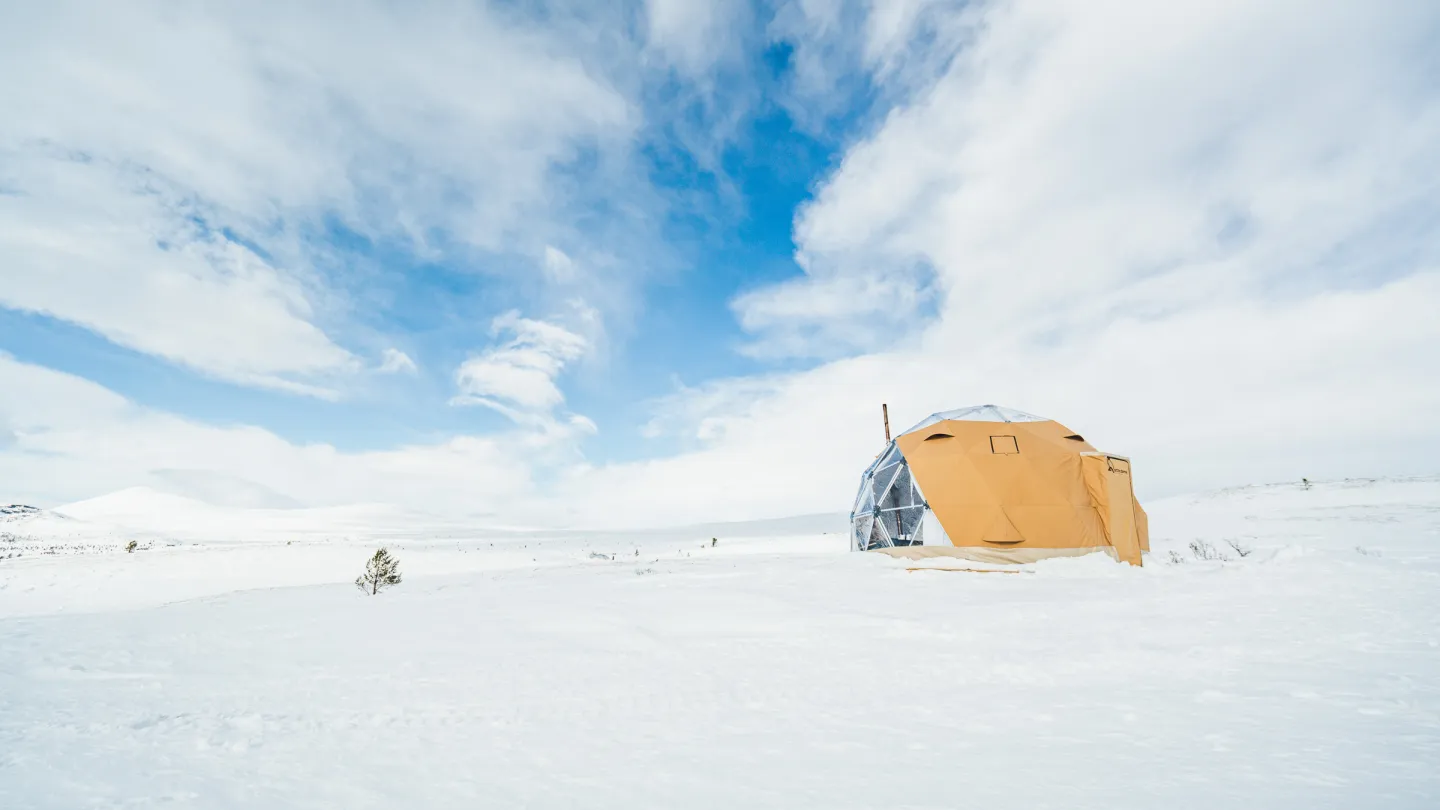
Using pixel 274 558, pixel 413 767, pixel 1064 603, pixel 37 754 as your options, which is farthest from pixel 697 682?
pixel 274 558

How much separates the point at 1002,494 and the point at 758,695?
32.1 feet

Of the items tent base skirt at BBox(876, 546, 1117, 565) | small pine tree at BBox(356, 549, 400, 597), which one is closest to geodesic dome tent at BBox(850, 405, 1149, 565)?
tent base skirt at BBox(876, 546, 1117, 565)

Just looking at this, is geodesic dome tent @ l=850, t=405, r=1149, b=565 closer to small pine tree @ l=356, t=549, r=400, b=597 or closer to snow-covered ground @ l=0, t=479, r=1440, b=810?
snow-covered ground @ l=0, t=479, r=1440, b=810

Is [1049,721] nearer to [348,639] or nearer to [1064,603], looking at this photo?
[1064,603]

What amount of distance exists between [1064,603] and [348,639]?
26.6ft

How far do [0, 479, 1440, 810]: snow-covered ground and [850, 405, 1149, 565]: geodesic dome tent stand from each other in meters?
2.51

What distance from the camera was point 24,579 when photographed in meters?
17.8

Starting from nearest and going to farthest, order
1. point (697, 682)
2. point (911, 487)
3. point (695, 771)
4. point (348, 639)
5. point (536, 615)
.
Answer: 1. point (695, 771)
2. point (697, 682)
3. point (348, 639)
4. point (536, 615)
5. point (911, 487)

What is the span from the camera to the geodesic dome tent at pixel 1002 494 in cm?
1225

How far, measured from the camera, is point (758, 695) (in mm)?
4348

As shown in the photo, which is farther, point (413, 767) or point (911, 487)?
point (911, 487)

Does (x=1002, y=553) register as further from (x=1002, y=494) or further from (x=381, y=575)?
(x=381, y=575)

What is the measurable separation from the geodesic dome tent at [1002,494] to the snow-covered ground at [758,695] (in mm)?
2509

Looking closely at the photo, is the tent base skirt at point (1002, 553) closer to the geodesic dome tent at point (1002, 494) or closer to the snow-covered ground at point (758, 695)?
the geodesic dome tent at point (1002, 494)
